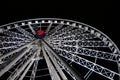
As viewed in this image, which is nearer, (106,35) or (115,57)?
(115,57)

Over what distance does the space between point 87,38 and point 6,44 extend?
26.7 ft

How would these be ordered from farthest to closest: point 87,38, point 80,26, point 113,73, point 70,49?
point 80,26 → point 87,38 → point 70,49 → point 113,73

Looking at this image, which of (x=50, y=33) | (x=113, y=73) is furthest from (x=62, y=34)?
(x=113, y=73)

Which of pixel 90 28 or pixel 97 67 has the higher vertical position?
pixel 90 28

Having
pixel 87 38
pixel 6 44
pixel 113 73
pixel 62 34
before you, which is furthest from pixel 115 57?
pixel 6 44

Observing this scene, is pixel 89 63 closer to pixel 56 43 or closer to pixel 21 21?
pixel 56 43

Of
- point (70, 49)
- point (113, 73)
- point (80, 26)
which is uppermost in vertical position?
point (80, 26)

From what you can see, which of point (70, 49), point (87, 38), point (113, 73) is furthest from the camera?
point (87, 38)

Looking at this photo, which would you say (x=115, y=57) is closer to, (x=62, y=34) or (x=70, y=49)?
(x=70, y=49)

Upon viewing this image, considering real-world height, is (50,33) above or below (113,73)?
above

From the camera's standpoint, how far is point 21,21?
108 feet

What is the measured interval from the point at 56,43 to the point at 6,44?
4975 millimetres

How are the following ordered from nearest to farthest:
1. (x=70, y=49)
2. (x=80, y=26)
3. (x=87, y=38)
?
(x=70, y=49)
(x=87, y=38)
(x=80, y=26)

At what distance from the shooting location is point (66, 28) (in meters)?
32.4
